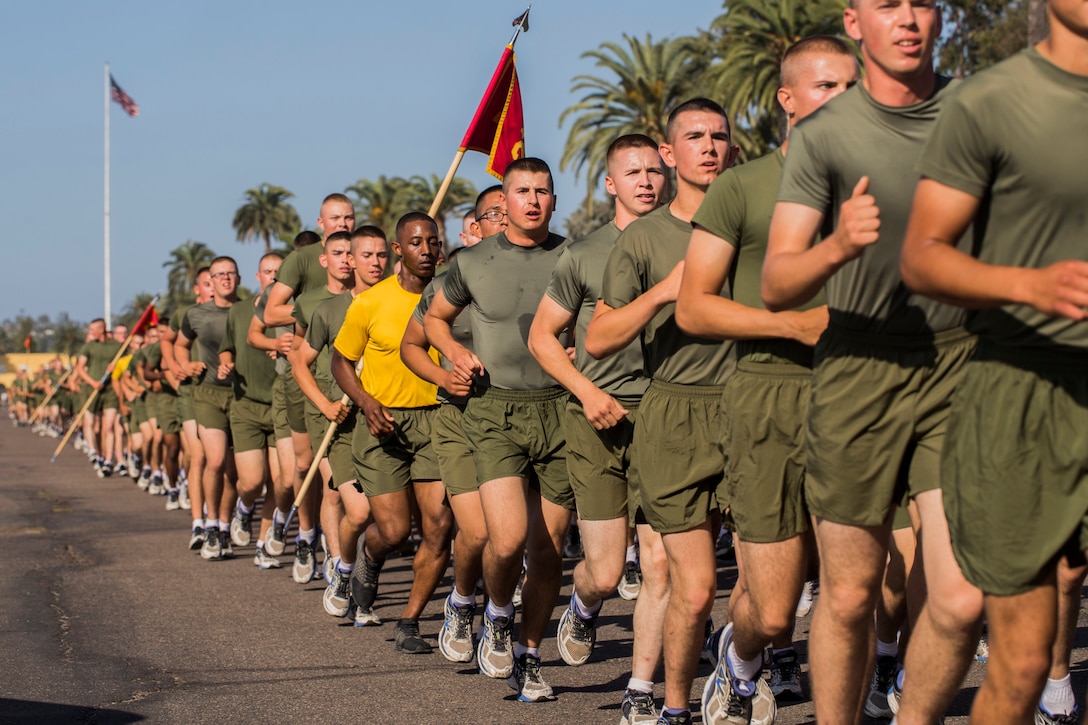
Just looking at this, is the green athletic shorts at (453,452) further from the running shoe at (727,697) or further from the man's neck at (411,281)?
the running shoe at (727,697)

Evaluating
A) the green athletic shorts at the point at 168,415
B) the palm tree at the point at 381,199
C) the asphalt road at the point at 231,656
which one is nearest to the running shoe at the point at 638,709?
the asphalt road at the point at 231,656

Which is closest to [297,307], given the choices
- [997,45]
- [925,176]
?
[925,176]

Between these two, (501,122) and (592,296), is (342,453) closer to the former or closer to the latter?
(501,122)

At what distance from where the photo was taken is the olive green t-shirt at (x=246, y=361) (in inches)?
523

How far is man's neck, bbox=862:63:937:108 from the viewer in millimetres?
4598

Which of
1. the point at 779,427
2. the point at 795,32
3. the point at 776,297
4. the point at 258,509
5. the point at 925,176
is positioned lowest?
the point at 258,509

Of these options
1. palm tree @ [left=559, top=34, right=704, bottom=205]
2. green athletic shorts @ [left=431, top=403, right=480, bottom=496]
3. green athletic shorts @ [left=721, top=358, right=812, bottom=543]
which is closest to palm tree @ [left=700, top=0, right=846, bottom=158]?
palm tree @ [left=559, top=34, right=704, bottom=205]

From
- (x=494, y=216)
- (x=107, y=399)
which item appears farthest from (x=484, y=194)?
(x=107, y=399)

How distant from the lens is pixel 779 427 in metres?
5.31

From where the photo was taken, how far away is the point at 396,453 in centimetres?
935

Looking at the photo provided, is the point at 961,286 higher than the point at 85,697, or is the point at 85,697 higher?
the point at 961,286

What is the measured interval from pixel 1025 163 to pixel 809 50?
7.41 feet

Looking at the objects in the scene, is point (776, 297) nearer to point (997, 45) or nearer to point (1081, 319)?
point (1081, 319)

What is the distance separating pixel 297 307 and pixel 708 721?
20.8 ft
